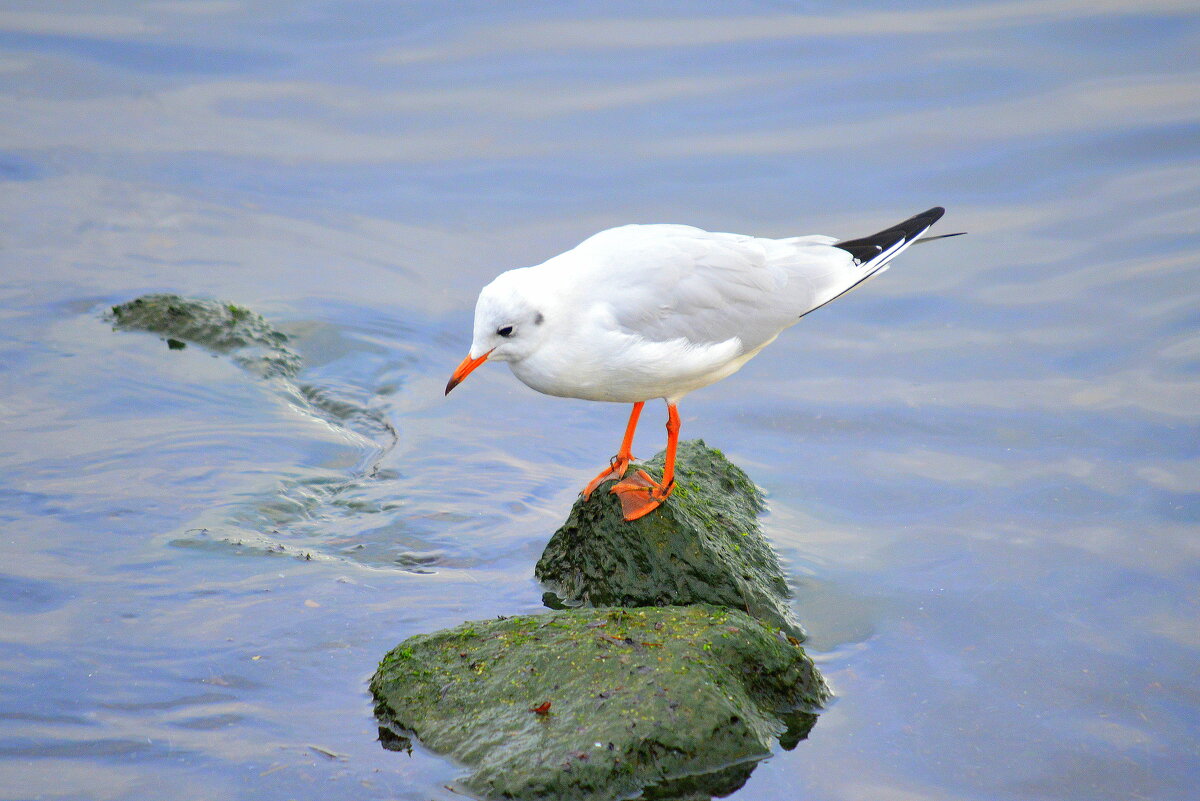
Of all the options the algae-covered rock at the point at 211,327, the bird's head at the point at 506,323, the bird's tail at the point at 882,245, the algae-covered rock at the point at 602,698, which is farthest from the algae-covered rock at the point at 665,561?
the algae-covered rock at the point at 211,327

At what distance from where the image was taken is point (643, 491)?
18.1 ft

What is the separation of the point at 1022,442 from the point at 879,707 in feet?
10.0

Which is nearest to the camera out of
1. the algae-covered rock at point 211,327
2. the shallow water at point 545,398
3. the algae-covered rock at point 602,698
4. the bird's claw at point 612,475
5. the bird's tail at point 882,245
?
the algae-covered rock at point 602,698

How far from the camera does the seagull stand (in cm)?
520

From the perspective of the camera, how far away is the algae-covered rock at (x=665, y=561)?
5.34 meters

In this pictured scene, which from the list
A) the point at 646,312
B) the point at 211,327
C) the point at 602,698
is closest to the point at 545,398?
the point at 211,327

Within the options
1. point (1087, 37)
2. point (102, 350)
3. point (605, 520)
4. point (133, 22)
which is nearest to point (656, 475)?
point (605, 520)

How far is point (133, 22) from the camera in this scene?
42.6 ft

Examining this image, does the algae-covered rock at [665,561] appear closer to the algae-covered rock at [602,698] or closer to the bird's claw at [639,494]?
the bird's claw at [639,494]

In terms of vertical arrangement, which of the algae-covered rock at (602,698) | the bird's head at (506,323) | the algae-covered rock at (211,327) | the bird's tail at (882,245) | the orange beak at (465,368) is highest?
the bird's tail at (882,245)

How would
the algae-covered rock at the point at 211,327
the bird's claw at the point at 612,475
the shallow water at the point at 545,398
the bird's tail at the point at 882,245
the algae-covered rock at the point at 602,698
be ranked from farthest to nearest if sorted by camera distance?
the algae-covered rock at the point at 211,327, the bird's tail at the point at 882,245, the bird's claw at the point at 612,475, the shallow water at the point at 545,398, the algae-covered rock at the point at 602,698

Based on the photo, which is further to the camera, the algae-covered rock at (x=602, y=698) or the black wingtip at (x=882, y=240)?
the black wingtip at (x=882, y=240)

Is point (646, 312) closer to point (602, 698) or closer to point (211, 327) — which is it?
point (602, 698)

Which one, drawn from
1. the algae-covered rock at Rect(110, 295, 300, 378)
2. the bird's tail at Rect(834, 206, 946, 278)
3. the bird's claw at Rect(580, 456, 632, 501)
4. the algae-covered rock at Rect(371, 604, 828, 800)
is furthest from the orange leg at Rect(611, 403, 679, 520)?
the algae-covered rock at Rect(110, 295, 300, 378)
